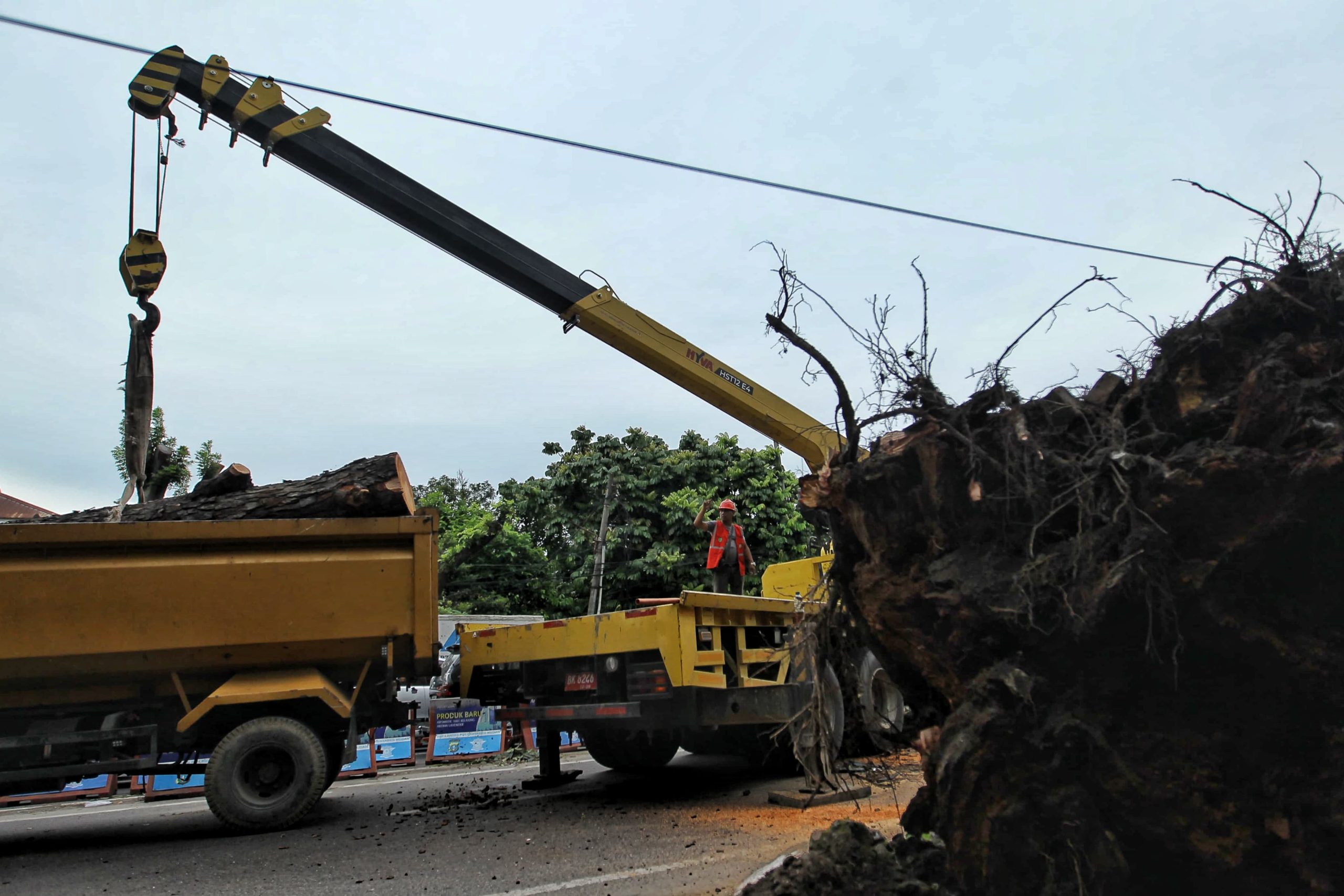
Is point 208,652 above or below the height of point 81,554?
below

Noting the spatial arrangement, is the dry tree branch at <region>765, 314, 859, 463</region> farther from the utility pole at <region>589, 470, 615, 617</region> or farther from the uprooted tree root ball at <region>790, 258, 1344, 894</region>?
the utility pole at <region>589, 470, 615, 617</region>

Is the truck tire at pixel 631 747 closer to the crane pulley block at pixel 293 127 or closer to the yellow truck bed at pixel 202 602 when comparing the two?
the yellow truck bed at pixel 202 602

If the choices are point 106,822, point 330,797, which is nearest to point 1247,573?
point 330,797

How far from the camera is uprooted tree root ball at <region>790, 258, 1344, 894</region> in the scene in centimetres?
271

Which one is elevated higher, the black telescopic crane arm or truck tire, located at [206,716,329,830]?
the black telescopic crane arm

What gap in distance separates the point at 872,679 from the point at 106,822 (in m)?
6.87

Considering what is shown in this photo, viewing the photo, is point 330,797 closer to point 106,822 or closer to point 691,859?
point 106,822

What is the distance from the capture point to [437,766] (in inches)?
476

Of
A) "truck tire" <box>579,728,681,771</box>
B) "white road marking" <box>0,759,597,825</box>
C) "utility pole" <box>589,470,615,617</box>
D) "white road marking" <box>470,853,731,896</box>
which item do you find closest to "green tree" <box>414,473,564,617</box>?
"utility pole" <box>589,470,615,617</box>

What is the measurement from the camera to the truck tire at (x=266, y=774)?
641 centimetres

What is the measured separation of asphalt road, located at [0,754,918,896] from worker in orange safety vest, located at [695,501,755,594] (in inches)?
73.8

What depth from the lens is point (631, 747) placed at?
27.2 ft

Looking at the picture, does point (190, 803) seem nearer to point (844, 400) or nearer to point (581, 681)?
point (581, 681)

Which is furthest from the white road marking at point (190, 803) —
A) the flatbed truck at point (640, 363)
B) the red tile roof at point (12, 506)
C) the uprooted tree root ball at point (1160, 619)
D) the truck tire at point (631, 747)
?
the red tile roof at point (12, 506)
